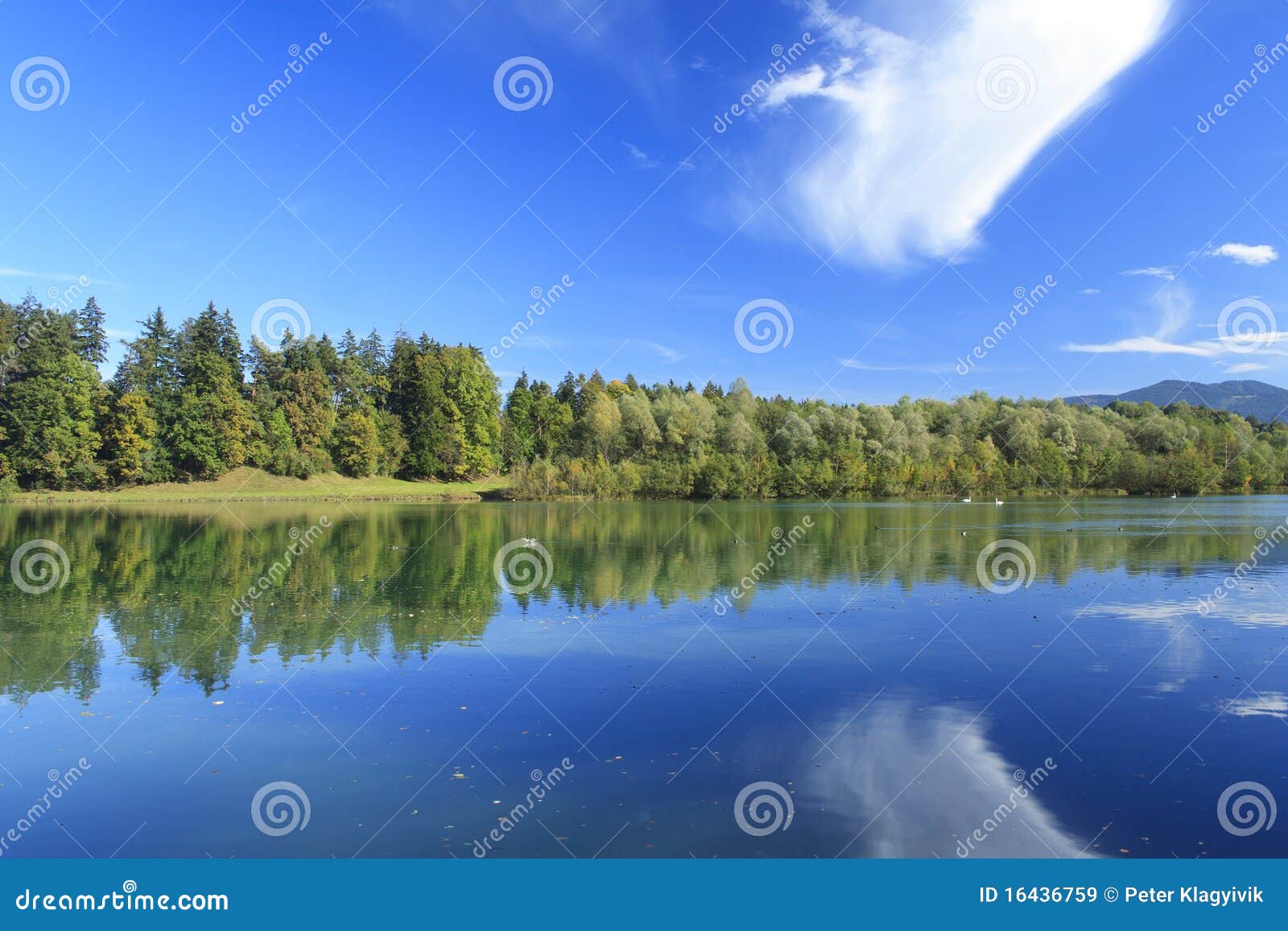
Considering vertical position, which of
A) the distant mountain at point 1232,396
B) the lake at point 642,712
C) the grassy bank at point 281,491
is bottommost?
the lake at point 642,712

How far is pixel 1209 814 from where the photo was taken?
6.86m

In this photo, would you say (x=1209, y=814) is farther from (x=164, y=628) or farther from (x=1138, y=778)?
(x=164, y=628)

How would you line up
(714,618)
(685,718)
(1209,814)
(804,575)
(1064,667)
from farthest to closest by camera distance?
(804,575) < (714,618) < (1064,667) < (685,718) < (1209,814)

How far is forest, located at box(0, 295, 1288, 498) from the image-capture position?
6247 centimetres

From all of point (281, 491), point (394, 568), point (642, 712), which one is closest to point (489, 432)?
point (281, 491)

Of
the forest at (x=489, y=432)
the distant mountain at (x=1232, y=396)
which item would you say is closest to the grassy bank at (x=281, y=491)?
the forest at (x=489, y=432)

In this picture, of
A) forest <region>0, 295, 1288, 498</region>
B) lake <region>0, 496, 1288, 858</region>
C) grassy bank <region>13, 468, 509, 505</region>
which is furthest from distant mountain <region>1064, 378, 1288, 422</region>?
lake <region>0, 496, 1288, 858</region>

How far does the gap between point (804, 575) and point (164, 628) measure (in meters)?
14.2

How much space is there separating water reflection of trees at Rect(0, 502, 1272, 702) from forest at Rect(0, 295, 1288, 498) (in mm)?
18517

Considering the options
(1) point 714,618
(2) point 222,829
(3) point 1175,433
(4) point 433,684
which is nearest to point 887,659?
(1) point 714,618

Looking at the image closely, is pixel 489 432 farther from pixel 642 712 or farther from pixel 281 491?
pixel 642 712

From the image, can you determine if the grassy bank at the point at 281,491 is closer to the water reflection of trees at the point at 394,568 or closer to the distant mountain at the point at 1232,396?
the water reflection of trees at the point at 394,568

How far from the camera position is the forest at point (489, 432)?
62469mm

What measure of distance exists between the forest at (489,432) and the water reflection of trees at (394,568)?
18.5 meters
